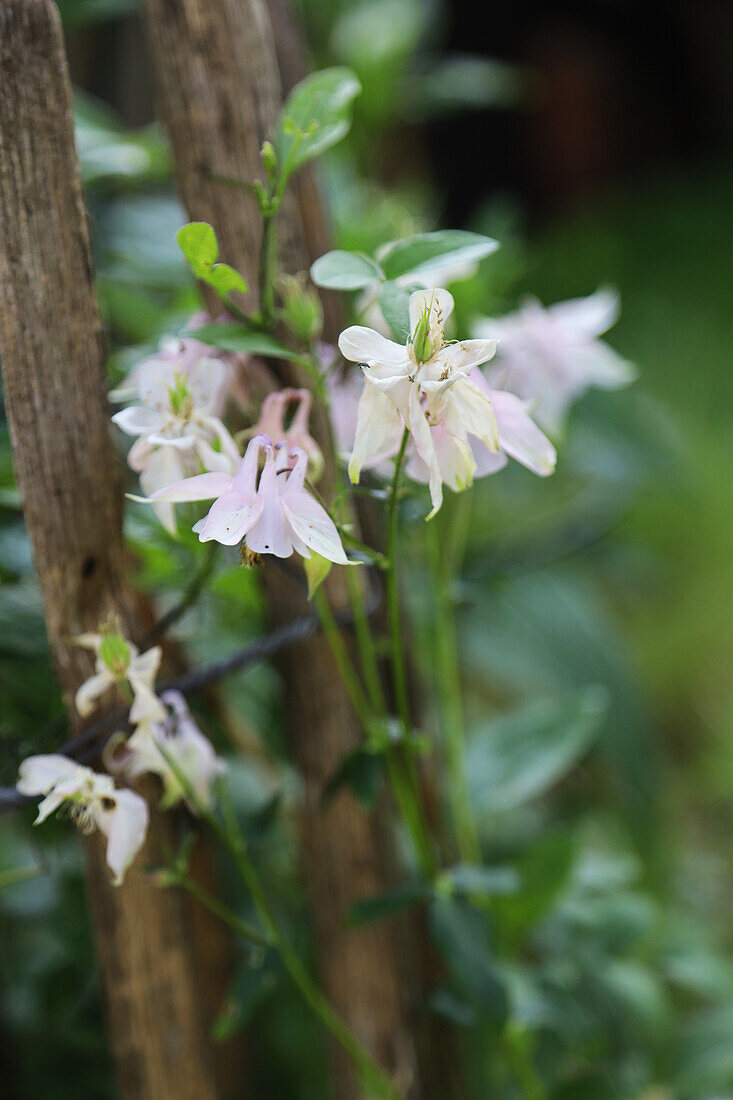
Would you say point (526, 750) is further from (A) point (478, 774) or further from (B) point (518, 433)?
(B) point (518, 433)

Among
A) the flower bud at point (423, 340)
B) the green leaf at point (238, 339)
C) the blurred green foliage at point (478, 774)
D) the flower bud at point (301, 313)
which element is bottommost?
the blurred green foliage at point (478, 774)

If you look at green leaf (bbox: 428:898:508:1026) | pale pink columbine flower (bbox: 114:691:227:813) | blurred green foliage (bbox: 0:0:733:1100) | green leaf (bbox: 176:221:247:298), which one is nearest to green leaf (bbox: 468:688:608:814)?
blurred green foliage (bbox: 0:0:733:1100)

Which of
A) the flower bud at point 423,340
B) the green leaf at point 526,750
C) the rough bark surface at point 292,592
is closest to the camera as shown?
the flower bud at point 423,340

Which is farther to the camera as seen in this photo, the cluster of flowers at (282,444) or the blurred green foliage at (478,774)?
the blurred green foliage at (478,774)

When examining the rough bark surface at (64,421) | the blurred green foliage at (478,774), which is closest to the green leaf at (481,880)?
the blurred green foliage at (478,774)

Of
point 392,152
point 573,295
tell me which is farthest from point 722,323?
point 392,152

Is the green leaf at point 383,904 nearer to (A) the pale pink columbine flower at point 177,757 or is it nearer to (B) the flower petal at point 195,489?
(A) the pale pink columbine flower at point 177,757

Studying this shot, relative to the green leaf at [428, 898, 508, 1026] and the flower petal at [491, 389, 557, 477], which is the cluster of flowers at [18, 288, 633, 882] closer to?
the flower petal at [491, 389, 557, 477]

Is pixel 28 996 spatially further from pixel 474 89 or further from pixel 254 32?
pixel 474 89
